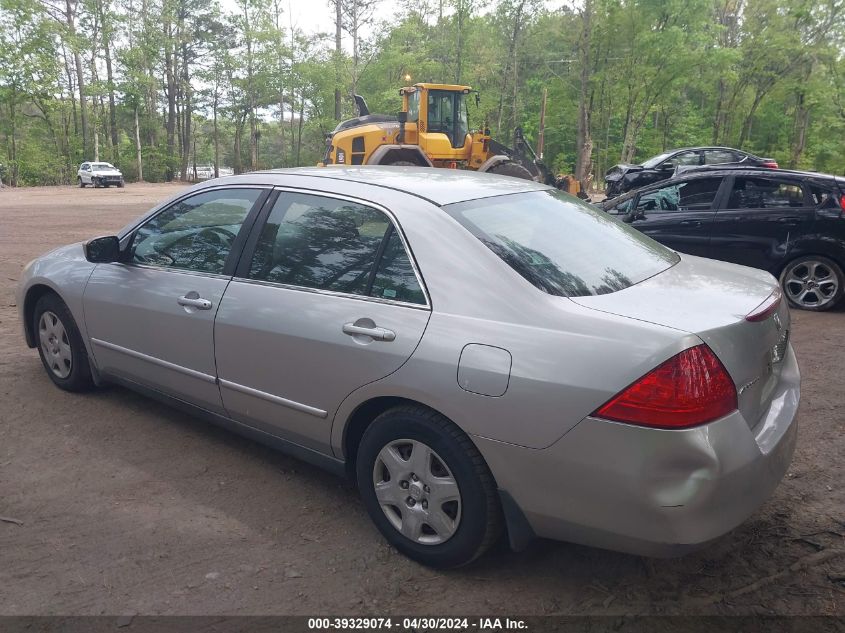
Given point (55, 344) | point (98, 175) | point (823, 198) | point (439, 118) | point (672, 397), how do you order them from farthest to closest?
point (98, 175) → point (439, 118) → point (823, 198) → point (55, 344) → point (672, 397)

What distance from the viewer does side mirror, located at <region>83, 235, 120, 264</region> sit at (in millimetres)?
3895

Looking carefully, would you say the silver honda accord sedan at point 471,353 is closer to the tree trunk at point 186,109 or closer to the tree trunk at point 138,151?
the tree trunk at point 138,151

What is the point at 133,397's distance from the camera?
453cm

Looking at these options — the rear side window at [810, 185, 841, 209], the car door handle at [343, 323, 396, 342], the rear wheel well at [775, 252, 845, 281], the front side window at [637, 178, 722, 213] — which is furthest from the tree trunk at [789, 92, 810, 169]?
the car door handle at [343, 323, 396, 342]

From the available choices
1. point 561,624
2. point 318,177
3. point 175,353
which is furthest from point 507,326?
point 175,353

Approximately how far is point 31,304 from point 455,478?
3.75 meters

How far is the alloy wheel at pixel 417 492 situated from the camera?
2.54m

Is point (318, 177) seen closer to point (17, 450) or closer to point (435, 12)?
point (17, 450)

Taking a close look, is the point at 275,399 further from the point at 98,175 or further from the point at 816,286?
the point at 98,175

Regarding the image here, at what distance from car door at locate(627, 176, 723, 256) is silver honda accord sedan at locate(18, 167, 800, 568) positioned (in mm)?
4759

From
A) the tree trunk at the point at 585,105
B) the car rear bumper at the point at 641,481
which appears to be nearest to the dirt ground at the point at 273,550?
the car rear bumper at the point at 641,481

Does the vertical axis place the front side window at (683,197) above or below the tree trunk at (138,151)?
below

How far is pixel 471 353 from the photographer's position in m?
2.38

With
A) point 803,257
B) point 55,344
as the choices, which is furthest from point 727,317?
point 803,257
